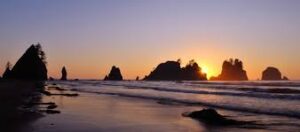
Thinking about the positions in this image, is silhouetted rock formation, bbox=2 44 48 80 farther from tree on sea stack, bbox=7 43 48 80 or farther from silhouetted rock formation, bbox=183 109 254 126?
silhouetted rock formation, bbox=183 109 254 126

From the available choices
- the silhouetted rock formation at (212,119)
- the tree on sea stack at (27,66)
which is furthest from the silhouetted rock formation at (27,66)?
the silhouetted rock formation at (212,119)

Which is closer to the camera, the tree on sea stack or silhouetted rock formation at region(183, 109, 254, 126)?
silhouetted rock formation at region(183, 109, 254, 126)

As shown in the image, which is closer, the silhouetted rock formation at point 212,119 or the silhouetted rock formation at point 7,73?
the silhouetted rock formation at point 212,119

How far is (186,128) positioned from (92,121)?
4100mm

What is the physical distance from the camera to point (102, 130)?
52.5 ft

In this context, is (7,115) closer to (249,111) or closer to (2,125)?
(2,125)

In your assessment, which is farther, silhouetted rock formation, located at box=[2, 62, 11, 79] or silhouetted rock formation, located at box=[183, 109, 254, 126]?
silhouetted rock formation, located at box=[2, 62, 11, 79]

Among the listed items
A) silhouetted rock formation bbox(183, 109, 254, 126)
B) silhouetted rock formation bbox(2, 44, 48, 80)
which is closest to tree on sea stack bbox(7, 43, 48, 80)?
silhouetted rock formation bbox(2, 44, 48, 80)

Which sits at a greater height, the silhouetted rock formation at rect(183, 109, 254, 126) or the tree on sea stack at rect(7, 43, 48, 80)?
the tree on sea stack at rect(7, 43, 48, 80)

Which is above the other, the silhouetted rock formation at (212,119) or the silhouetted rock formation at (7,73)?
the silhouetted rock formation at (7,73)

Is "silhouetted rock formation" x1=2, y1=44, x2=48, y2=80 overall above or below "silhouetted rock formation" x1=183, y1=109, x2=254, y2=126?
above

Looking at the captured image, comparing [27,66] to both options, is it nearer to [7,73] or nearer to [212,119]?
[7,73]

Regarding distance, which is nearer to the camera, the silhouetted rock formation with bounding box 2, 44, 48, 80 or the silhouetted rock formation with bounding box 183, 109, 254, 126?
the silhouetted rock formation with bounding box 183, 109, 254, 126

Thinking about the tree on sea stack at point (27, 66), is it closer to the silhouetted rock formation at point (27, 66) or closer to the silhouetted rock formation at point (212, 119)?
the silhouetted rock formation at point (27, 66)
